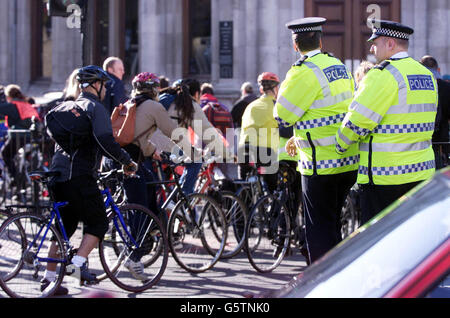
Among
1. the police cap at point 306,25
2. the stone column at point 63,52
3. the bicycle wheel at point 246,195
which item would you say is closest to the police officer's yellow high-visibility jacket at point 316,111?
the police cap at point 306,25

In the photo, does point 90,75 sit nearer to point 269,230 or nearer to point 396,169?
point 269,230

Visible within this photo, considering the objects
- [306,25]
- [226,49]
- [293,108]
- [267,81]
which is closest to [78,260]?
[293,108]

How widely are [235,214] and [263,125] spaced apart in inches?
41.9

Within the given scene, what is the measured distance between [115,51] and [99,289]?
12.1 meters

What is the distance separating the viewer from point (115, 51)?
19141mm

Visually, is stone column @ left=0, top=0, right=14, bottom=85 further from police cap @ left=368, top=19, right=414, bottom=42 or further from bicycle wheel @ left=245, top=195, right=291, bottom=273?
police cap @ left=368, top=19, right=414, bottom=42

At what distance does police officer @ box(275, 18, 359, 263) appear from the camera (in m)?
6.40

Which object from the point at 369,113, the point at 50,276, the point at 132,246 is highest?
the point at 369,113

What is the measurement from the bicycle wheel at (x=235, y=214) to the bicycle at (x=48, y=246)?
4.23 ft

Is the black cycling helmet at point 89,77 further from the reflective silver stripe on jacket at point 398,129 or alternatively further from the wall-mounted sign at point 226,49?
the wall-mounted sign at point 226,49

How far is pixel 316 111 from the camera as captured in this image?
645cm

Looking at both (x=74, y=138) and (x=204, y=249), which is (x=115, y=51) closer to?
(x=204, y=249)
